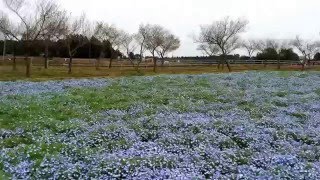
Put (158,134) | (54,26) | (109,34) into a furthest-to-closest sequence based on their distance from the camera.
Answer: (109,34) < (54,26) < (158,134)

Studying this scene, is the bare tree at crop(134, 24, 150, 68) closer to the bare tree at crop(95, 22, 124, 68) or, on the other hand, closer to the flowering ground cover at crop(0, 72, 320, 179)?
the bare tree at crop(95, 22, 124, 68)

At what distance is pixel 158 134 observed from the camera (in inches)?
474

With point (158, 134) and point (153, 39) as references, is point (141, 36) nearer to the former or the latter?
point (153, 39)

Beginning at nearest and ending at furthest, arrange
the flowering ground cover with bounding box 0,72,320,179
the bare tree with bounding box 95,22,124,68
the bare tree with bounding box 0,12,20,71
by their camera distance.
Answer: the flowering ground cover with bounding box 0,72,320,179 < the bare tree with bounding box 0,12,20,71 < the bare tree with bounding box 95,22,124,68

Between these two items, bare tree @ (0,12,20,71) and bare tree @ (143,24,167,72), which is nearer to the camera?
bare tree @ (0,12,20,71)

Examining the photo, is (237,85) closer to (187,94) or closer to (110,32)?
(187,94)

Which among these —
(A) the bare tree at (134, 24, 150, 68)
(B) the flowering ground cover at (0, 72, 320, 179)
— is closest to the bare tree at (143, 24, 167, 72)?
(A) the bare tree at (134, 24, 150, 68)

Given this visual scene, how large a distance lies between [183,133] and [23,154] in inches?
179

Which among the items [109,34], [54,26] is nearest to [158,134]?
[54,26]

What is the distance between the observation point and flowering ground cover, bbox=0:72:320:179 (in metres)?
8.68

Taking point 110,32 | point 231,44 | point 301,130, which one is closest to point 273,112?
point 301,130

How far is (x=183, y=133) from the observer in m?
12.0

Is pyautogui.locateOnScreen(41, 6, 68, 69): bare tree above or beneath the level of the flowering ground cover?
above

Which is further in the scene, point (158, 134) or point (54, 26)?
point (54, 26)
